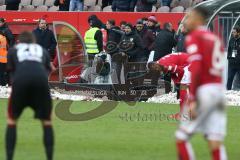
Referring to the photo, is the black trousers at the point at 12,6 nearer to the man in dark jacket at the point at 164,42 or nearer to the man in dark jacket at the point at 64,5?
the man in dark jacket at the point at 64,5

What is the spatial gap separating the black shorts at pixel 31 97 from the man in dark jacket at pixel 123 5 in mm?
17787

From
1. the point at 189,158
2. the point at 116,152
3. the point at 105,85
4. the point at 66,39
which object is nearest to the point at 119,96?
the point at 105,85

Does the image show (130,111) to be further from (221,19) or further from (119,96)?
(221,19)

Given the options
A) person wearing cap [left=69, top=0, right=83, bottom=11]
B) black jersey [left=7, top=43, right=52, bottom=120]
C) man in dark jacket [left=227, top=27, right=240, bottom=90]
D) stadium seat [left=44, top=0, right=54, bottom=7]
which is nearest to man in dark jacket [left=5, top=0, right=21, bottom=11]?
stadium seat [left=44, top=0, right=54, bottom=7]

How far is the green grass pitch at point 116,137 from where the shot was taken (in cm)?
1545

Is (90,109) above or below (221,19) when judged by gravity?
below

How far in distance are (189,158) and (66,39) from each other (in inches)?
→ 682

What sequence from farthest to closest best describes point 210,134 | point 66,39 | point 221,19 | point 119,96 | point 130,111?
1. point 66,39
2. point 221,19
3. point 119,96
4. point 130,111
5. point 210,134

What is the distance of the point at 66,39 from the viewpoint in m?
29.1

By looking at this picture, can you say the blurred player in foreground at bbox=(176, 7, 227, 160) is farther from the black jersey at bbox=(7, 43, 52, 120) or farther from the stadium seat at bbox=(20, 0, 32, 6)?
the stadium seat at bbox=(20, 0, 32, 6)

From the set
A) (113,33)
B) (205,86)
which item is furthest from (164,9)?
(205,86)

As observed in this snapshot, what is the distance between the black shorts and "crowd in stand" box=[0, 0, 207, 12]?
1739 centimetres

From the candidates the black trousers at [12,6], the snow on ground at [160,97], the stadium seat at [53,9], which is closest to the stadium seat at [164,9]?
the stadium seat at [53,9]

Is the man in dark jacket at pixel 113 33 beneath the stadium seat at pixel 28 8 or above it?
beneath
